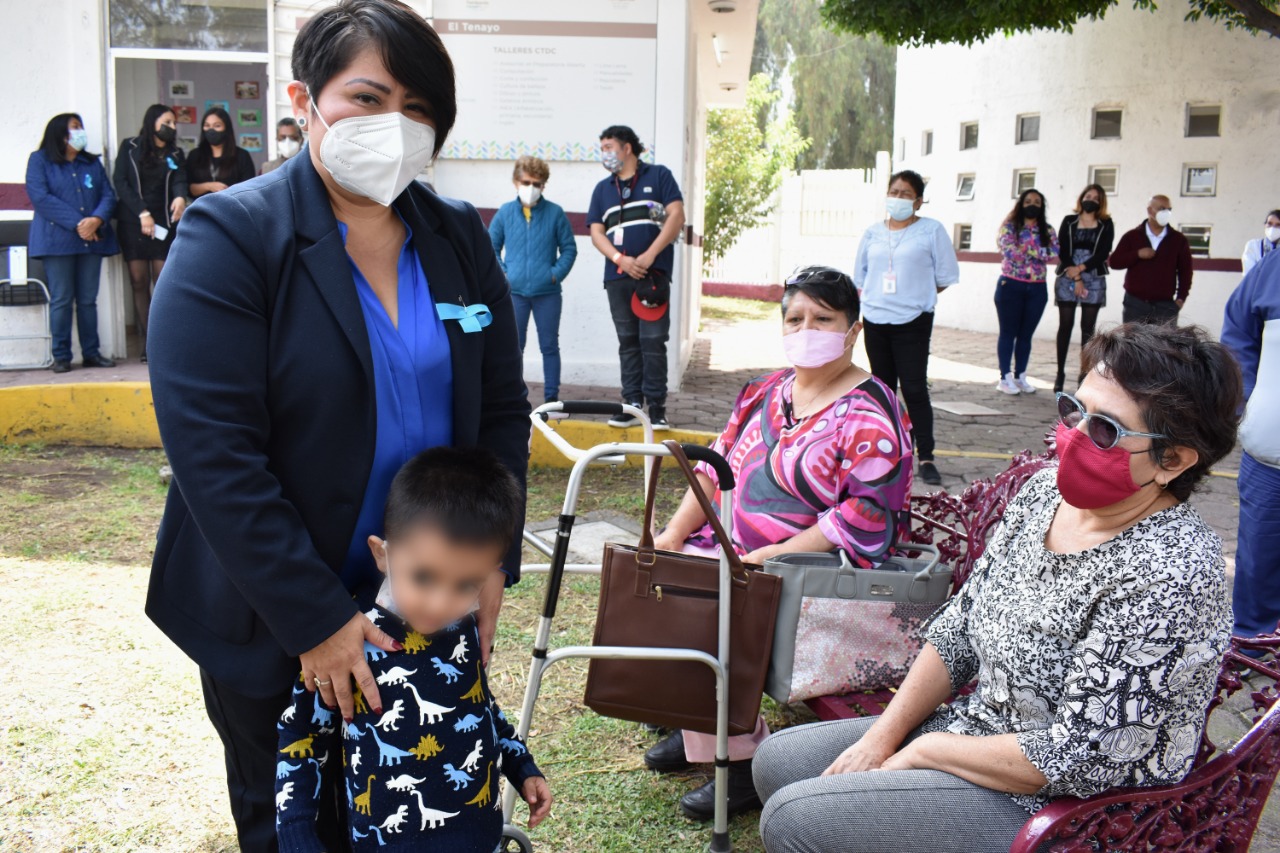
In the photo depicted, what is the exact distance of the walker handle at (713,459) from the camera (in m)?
2.67

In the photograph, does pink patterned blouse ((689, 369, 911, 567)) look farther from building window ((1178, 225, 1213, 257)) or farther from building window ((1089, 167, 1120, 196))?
building window ((1089, 167, 1120, 196))

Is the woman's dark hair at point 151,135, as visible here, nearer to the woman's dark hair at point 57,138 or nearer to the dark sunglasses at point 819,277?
the woman's dark hair at point 57,138

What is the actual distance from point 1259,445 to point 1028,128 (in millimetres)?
14079

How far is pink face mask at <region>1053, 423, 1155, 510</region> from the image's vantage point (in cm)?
203

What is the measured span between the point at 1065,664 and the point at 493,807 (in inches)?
44.6

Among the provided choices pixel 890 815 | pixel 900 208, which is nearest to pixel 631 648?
pixel 890 815

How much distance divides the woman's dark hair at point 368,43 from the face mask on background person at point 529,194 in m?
5.86

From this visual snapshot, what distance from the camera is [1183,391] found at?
79.6 inches

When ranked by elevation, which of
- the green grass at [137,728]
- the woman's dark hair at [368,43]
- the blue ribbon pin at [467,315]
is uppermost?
the woman's dark hair at [368,43]

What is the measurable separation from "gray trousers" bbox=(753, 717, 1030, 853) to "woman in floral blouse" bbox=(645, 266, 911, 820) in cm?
Answer: 73

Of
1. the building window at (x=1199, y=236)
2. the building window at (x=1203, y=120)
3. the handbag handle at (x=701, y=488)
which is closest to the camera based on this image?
the handbag handle at (x=701, y=488)

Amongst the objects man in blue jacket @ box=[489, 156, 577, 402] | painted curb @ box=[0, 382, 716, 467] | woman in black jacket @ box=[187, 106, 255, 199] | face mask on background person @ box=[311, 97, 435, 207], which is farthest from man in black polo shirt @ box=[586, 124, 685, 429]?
face mask on background person @ box=[311, 97, 435, 207]

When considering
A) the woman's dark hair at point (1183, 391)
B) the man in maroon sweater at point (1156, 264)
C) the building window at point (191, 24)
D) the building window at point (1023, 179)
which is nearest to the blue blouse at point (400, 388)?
the woman's dark hair at point (1183, 391)

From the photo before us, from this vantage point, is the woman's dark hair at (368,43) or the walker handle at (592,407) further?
the walker handle at (592,407)
